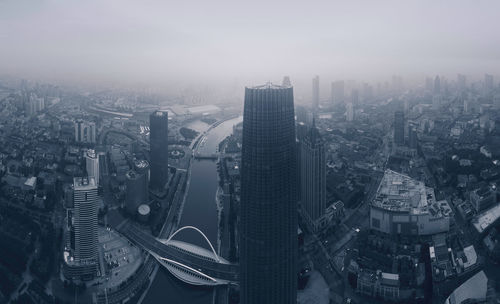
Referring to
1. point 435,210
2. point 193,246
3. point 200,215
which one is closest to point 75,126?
point 200,215

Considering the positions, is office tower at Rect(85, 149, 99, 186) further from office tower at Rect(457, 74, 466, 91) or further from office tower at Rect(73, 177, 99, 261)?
office tower at Rect(457, 74, 466, 91)

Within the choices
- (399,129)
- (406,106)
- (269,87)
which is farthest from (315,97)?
(269,87)

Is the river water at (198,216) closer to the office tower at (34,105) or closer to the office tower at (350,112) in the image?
the office tower at (34,105)

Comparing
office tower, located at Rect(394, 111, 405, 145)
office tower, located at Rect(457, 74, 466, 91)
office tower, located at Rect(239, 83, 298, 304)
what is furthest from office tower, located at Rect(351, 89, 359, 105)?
office tower, located at Rect(239, 83, 298, 304)

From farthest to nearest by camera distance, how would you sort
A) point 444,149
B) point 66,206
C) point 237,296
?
point 444,149 → point 66,206 → point 237,296

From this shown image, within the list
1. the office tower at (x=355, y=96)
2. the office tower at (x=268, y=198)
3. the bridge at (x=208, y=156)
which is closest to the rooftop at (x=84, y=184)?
the office tower at (x=268, y=198)

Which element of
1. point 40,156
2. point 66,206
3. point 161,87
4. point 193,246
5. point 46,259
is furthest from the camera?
point 161,87

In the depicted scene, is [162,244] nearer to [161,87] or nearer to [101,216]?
[101,216]
